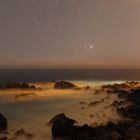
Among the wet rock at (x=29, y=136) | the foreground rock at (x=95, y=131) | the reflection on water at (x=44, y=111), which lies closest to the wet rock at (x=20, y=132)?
the reflection on water at (x=44, y=111)

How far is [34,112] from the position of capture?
1438 inches

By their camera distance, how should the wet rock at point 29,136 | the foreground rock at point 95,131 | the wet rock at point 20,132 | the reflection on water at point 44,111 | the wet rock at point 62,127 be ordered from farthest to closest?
the reflection on water at point 44,111 < the wet rock at point 20,132 < the wet rock at point 29,136 < the wet rock at point 62,127 < the foreground rock at point 95,131

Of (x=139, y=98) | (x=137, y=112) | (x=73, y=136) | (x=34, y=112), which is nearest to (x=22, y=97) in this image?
(x=34, y=112)

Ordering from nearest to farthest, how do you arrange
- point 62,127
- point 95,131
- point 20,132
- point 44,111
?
point 95,131 < point 62,127 < point 20,132 < point 44,111

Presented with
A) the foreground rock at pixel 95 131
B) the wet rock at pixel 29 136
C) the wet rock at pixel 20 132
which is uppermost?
the foreground rock at pixel 95 131

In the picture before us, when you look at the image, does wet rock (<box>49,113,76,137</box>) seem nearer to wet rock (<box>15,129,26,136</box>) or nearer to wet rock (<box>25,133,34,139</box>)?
wet rock (<box>25,133,34,139</box>)

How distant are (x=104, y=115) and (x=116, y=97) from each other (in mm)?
12897

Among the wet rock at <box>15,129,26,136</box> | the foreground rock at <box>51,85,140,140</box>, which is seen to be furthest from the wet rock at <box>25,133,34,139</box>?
the foreground rock at <box>51,85,140,140</box>

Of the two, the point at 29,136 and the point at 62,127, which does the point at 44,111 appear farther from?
the point at 62,127

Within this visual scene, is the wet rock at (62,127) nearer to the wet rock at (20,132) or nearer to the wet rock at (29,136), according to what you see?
the wet rock at (29,136)

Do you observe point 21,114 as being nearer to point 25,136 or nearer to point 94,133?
point 25,136

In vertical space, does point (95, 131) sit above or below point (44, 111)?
above

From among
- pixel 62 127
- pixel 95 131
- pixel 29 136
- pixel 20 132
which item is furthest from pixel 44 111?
pixel 95 131

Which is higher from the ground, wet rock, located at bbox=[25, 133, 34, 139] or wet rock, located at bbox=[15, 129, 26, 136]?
wet rock, located at bbox=[15, 129, 26, 136]
